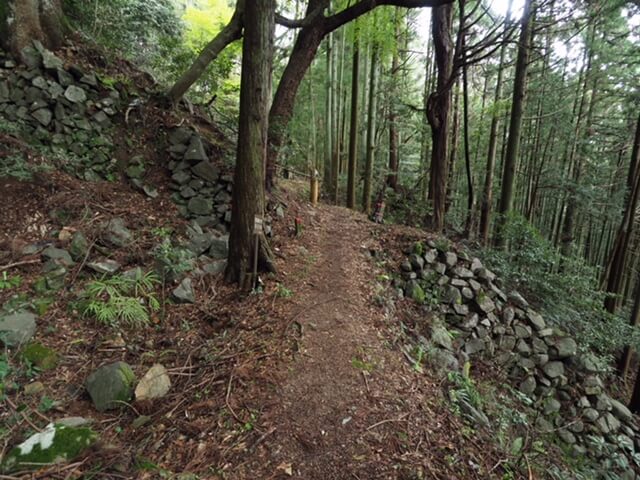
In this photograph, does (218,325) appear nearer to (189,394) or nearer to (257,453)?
(189,394)

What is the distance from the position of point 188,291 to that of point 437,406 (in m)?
3.08

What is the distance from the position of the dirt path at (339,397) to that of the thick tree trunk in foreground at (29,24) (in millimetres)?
5635

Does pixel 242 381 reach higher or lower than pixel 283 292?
lower

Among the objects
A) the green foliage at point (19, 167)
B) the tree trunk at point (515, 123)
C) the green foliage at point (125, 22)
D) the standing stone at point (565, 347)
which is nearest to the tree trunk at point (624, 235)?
the tree trunk at point (515, 123)

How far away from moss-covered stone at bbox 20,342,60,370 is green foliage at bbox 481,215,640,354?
7.03 m

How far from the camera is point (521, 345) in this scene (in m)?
5.32

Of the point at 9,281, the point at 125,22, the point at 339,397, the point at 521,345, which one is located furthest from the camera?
the point at 125,22

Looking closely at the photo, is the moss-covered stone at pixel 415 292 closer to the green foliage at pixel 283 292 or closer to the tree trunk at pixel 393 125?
the green foliage at pixel 283 292

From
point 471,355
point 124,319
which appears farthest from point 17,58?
point 471,355

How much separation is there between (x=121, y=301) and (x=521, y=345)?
613 centimetres

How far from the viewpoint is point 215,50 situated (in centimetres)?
555

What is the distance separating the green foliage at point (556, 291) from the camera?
6.04 metres

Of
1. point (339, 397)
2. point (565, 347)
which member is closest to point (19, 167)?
point (339, 397)

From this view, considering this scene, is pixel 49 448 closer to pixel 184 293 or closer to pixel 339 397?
pixel 339 397
